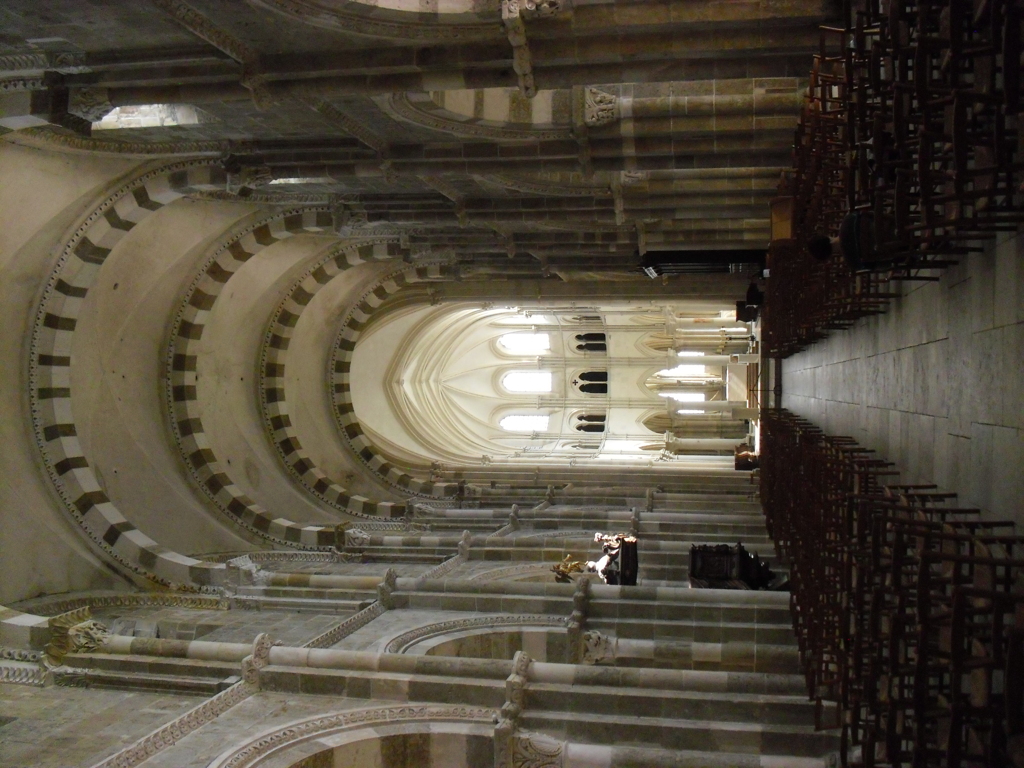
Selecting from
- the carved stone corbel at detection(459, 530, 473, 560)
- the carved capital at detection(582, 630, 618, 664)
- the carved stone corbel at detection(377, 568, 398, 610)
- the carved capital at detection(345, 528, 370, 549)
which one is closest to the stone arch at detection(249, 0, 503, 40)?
the carved capital at detection(582, 630, 618, 664)

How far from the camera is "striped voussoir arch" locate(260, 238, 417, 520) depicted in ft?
66.9

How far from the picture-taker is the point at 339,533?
56.9 feet

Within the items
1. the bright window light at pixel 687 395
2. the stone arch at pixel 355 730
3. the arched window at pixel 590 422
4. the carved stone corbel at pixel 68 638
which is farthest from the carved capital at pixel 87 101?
the arched window at pixel 590 422

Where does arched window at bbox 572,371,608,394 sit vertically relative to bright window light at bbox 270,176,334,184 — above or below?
below

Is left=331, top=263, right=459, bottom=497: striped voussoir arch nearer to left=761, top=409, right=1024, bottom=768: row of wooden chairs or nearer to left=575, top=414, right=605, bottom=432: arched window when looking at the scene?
left=575, top=414, right=605, bottom=432: arched window

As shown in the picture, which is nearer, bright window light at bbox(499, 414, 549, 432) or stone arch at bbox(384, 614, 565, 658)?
stone arch at bbox(384, 614, 565, 658)

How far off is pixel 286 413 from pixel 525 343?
1446 centimetres

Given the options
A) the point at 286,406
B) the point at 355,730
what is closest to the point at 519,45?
the point at 355,730

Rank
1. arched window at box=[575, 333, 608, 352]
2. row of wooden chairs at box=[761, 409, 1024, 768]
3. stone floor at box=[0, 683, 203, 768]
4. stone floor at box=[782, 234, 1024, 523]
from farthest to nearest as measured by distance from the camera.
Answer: arched window at box=[575, 333, 608, 352], stone floor at box=[0, 683, 203, 768], stone floor at box=[782, 234, 1024, 523], row of wooden chairs at box=[761, 409, 1024, 768]

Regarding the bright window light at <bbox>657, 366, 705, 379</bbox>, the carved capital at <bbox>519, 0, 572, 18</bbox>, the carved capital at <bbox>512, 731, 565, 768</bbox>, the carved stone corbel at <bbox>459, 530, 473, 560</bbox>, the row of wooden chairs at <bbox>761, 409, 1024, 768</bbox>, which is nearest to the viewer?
the row of wooden chairs at <bbox>761, 409, 1024, 768</bbox>

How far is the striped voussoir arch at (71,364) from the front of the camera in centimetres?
1272

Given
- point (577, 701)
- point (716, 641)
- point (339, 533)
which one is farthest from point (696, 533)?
point (577, 701)

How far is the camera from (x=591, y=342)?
3278 cm

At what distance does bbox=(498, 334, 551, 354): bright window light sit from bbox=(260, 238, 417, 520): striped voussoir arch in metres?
13.7
